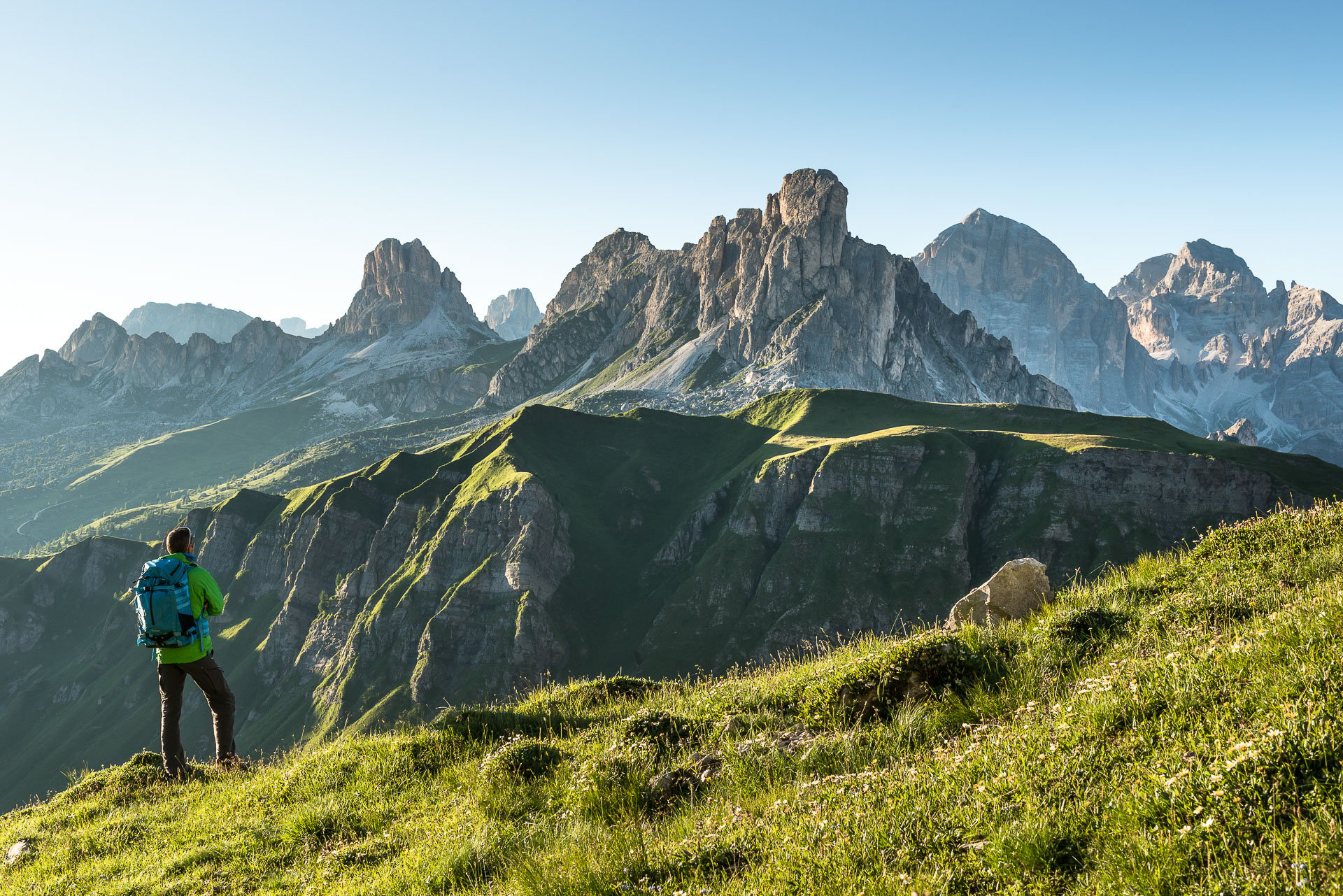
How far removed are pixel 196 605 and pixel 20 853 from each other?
462 centimetres

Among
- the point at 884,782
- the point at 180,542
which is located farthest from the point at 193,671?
the point at 884,782

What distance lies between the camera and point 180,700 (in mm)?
15836

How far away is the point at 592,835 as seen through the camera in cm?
812

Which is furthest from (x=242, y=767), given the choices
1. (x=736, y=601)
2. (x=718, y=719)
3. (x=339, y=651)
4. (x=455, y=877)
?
(x=339, y=651)

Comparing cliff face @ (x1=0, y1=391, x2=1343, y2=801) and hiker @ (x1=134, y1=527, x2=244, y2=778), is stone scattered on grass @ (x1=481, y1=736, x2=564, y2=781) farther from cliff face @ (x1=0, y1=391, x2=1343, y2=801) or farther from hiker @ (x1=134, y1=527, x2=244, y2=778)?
cliff face @ (x1=0, y1=391, x2=1343, y2=801)

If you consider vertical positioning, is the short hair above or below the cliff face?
above

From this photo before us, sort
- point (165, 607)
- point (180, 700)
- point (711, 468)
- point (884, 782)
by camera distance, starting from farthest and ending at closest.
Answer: point (711, 468)
point (180, 700)
point (165, 607)
point (884, 782)

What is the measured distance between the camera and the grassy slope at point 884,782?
17.7ft

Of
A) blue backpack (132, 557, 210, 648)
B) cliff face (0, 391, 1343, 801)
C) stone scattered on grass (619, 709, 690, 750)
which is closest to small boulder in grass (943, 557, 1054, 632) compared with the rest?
stone scattered on grass (619, 709, 690, 750)

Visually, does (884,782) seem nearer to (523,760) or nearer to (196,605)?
(523,760)

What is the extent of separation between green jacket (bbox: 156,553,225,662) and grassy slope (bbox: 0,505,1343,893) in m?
2.24

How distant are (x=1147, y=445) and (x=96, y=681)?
810ft

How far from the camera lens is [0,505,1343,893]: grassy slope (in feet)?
17.7

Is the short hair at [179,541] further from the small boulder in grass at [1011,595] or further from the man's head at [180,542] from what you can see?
the small boulder in grass at [1011,595]
